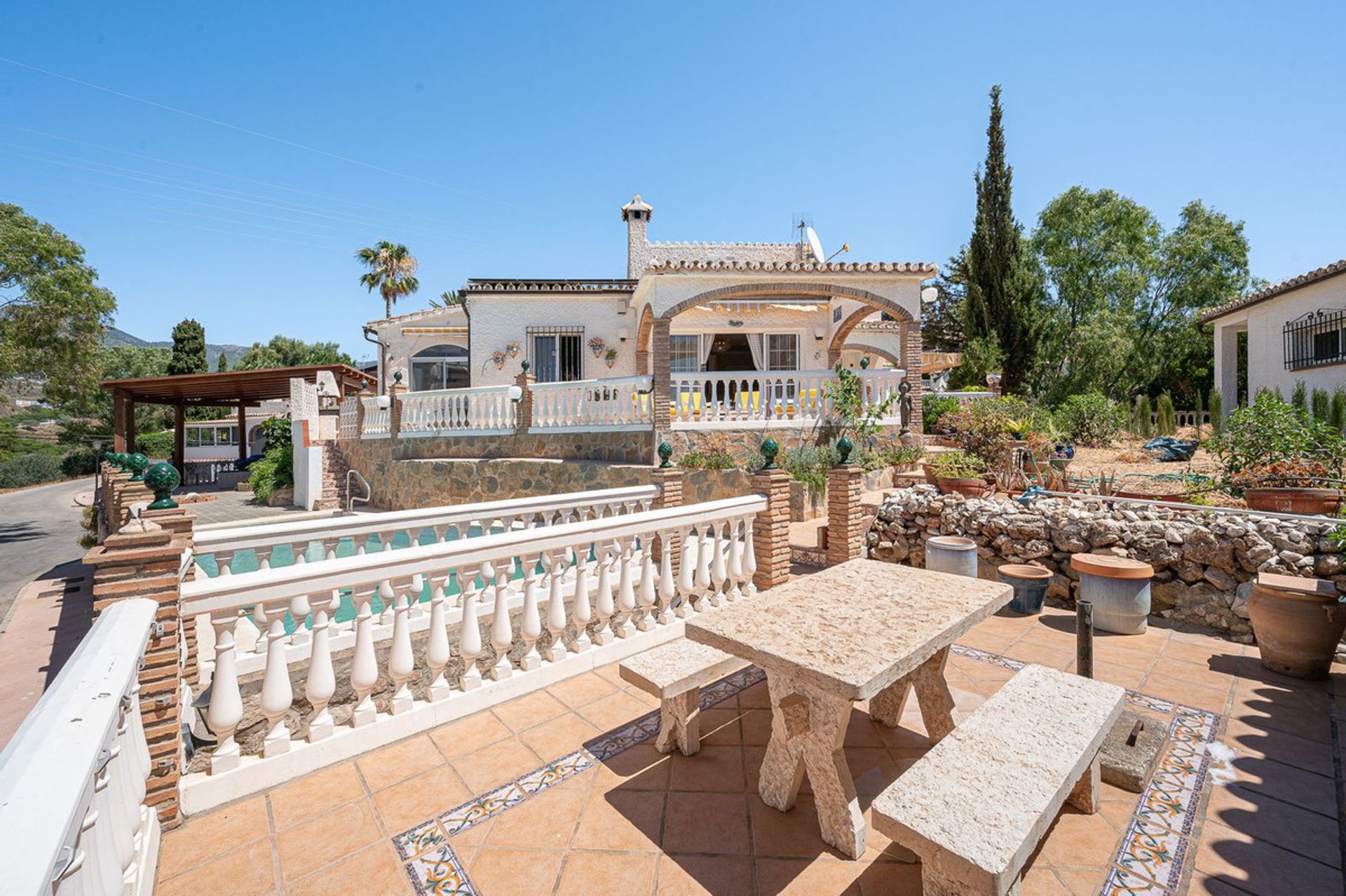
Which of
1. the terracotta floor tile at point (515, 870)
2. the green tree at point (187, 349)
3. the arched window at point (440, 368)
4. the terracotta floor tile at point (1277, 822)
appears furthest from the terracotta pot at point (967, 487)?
the green tree at point (187, 349)

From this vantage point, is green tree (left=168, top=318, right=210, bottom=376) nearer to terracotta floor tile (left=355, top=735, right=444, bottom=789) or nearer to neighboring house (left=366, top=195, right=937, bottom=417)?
neighboring house (left=366, top=195, right=937, bottom=417)

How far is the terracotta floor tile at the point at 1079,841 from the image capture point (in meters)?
2.26

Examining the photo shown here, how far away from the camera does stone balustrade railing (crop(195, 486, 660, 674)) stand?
412 cm

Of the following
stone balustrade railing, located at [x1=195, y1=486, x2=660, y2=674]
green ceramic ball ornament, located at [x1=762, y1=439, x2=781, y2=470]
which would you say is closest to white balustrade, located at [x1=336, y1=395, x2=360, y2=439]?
stone balustrade railing, located at [x1=195, y1=486, x2=660, y2=674]

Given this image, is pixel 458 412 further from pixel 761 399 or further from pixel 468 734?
pixel 468 734

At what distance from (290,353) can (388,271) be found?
25.2 metres

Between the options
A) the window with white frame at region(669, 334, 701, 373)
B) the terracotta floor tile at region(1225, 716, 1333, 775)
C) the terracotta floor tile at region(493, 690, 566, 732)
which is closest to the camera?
the terracotta floor tile at region(1225, 716, 1333, 775)

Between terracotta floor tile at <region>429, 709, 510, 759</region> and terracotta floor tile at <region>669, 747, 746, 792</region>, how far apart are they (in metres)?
1.09

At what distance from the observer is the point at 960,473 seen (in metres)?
8.79

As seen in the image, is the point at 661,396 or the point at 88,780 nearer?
the point at 88,780

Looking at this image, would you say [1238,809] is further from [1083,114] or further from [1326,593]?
[1083,114]

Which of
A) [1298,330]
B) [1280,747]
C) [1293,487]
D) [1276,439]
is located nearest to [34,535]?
[1280,747]

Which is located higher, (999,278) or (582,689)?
(999,278)

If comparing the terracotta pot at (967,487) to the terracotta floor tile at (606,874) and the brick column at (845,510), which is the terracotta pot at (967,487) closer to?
the brick column at (845,510)
